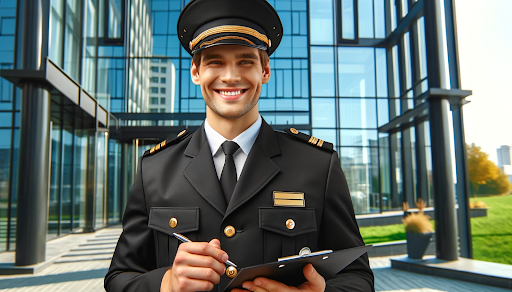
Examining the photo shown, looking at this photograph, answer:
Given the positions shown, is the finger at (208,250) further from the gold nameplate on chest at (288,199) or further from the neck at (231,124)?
the neck at (231,124)

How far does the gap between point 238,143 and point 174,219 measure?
15.0 inches

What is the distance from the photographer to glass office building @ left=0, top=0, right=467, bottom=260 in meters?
8.08

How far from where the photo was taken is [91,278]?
6586 millimetres

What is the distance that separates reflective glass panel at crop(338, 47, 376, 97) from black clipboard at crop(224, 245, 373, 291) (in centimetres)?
924

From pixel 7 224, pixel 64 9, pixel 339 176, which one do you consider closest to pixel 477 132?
pixel 339 176

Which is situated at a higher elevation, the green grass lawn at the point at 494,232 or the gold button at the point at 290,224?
the gold button at the point at 290,224

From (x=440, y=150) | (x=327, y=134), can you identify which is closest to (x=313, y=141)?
(x=440, y=150)

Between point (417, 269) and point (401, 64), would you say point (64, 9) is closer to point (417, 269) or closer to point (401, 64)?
point (401, 64)

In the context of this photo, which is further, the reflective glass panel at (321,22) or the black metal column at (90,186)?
the black metal column at (90,186)

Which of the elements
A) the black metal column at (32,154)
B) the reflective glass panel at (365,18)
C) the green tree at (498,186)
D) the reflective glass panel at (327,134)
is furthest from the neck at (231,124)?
the reflective glass panel at (327,134)

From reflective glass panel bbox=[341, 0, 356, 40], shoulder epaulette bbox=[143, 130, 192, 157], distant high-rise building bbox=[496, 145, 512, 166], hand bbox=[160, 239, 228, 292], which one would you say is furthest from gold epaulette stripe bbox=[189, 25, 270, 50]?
reflective glass panel bbox=[341, 0, 356, 40]

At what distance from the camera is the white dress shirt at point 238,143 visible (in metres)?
1.50

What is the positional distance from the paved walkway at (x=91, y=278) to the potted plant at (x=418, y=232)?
52cm

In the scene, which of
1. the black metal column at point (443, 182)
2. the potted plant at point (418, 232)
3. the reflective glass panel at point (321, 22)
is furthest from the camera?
the reflective glass panel at point (321, 22)
